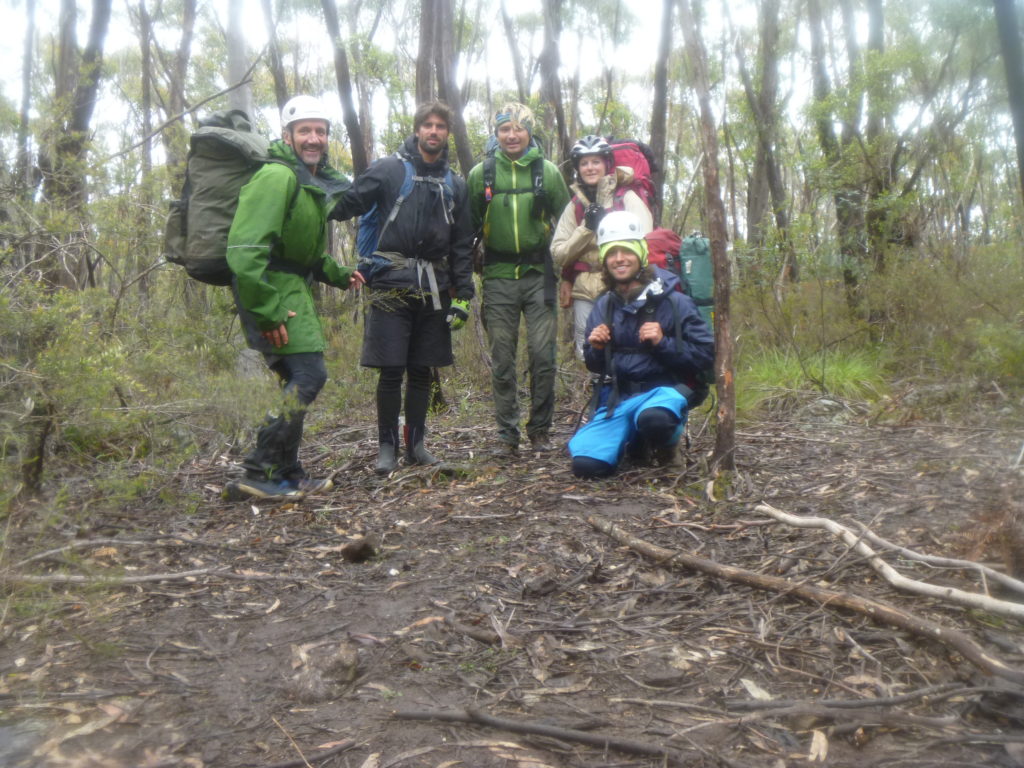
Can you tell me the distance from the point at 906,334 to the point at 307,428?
17.9 ft

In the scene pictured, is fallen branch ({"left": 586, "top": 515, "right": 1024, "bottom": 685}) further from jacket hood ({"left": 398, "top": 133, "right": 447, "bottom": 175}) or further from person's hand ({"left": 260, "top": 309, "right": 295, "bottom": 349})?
jacket hood ({"left": 398, "top": 133, "right": 447, "bottom": 175})

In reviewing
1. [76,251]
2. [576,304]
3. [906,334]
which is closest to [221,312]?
[76,251]

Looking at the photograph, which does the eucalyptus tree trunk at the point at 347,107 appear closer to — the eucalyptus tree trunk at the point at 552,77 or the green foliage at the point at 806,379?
the eucalyptus tree trunk at the point at 552,77

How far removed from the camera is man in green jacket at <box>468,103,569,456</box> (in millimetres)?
5473

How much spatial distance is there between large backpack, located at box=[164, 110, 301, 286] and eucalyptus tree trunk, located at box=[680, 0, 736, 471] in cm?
220

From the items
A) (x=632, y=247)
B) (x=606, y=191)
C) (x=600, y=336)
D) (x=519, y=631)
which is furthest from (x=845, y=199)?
(x=519, y=631)

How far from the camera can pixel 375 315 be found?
5129 mm

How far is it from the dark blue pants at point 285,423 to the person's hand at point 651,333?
1828 mm

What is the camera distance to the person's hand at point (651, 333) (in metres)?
4.83

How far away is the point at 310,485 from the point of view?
16.1 ft

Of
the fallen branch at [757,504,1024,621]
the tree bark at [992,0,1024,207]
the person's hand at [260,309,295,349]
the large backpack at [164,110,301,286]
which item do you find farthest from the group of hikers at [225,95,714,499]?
the tree bark at [992,0,1024,207]

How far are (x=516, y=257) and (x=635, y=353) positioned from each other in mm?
1097

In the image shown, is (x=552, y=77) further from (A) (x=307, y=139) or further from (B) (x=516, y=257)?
(A) (x=307, y=139)

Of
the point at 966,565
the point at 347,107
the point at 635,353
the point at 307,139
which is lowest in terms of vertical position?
the point at 966,565
